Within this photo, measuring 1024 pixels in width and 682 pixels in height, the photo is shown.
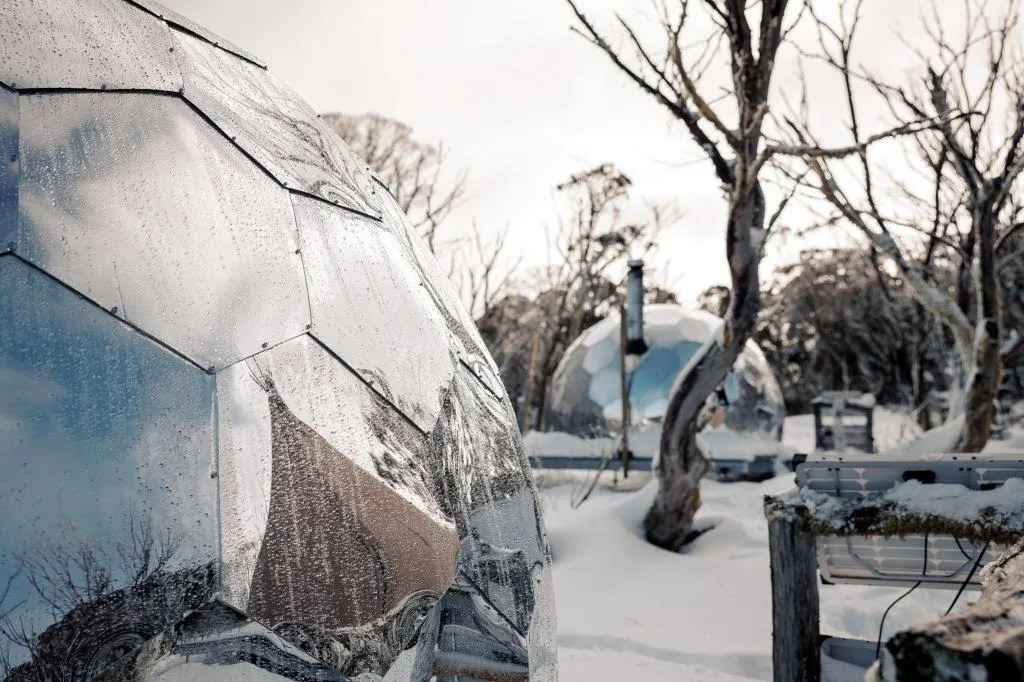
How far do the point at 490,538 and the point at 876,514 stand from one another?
6.44ft

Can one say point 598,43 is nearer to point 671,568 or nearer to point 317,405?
point 671,568

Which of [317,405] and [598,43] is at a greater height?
[598,43]

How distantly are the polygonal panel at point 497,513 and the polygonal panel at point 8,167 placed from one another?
0.68m

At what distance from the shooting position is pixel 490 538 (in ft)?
4.43

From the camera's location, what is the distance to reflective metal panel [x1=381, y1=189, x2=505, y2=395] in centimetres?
150

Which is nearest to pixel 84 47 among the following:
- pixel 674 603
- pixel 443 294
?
pixel 443 294

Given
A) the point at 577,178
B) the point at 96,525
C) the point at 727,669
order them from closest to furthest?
the point at 96,525, the point at 727,669, the point at 577,178

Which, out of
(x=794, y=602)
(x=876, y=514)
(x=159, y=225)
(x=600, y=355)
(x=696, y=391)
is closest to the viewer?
(x=159, y=225)

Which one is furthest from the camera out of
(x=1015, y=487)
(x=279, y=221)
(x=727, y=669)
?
(x=727, y=669)

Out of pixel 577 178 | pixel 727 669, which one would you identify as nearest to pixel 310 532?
pixel 727 669

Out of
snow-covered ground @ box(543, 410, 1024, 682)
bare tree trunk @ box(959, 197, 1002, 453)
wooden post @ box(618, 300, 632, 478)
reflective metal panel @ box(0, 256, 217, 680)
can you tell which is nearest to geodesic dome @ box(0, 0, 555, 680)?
reflective metal panel @ box(0, 256, 217, 680)

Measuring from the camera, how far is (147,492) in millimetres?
955

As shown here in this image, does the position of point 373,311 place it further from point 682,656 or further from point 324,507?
point 682,656

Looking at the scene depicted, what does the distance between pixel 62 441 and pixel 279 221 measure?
45 centimetres
